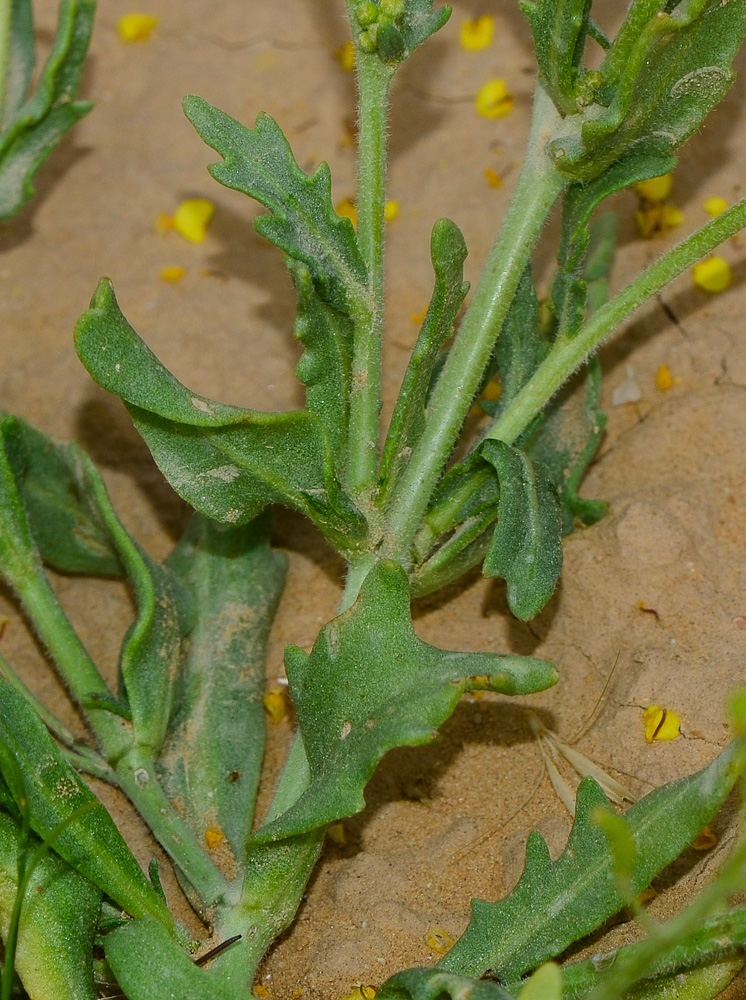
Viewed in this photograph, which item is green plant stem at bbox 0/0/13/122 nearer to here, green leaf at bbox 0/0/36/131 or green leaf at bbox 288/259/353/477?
green leaf at bbox 0/0/36/131

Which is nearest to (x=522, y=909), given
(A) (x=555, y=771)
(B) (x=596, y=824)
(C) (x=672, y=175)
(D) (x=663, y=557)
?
(B) (x=596, y=824)

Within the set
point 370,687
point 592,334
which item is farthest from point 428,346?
point 370,687

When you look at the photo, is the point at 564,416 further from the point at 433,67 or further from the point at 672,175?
the point at 433,67

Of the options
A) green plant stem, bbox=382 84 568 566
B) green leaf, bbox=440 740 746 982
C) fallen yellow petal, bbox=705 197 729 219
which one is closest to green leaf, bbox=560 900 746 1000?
green leaf, bbox=440 740 746 982

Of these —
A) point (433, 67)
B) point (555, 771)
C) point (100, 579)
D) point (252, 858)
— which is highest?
point (433, 67)

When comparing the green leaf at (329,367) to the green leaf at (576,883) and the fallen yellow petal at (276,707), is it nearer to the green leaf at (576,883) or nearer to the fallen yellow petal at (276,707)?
the fallen yellow petal at (276,707)

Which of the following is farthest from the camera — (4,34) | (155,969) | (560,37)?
(4,34)

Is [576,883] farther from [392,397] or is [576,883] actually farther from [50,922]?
[392,397]

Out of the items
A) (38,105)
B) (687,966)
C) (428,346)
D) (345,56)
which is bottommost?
(687,966)
